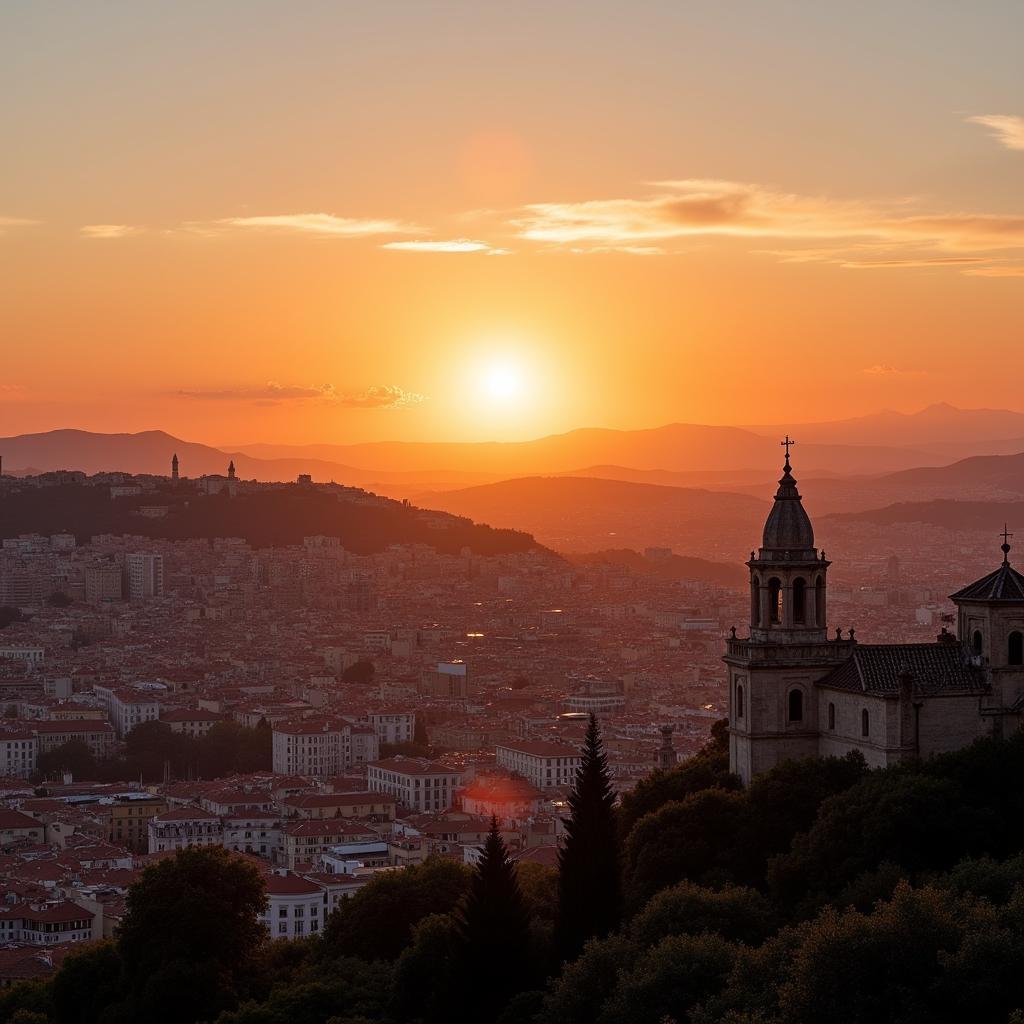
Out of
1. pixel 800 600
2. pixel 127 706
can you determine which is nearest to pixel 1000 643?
pixel 800 600

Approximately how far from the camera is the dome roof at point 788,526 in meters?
34.2

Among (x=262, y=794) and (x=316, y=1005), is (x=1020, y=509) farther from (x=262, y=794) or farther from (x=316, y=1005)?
(x=316, y=1005)

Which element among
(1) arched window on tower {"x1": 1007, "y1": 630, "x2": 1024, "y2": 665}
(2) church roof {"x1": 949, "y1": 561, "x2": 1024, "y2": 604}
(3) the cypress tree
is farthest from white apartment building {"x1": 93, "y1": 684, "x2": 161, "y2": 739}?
(1) arched window on tower {"x1": 1007, "y1": 630, "x2": 1024, "y2": 665}

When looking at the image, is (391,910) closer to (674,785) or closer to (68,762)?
(674,785)

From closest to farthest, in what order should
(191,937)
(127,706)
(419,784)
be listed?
(191,937) → (419,784) → (127,706)

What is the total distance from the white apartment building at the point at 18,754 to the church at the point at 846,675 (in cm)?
5486

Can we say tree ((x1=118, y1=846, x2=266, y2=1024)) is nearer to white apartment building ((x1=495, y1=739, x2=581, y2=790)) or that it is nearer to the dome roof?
the dome roof

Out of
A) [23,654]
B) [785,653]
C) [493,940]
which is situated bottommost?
[493,940]

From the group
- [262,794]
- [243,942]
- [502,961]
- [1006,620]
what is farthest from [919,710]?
[262,794]

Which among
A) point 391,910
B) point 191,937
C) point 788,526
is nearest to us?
point 191,937

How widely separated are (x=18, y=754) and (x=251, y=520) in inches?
3624

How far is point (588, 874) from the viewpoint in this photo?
99.3 feet

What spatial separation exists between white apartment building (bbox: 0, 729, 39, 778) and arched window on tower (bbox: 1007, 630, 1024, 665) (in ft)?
189

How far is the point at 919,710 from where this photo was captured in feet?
107
